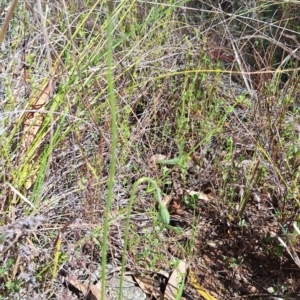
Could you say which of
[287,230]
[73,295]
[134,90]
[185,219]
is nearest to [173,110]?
[134,90]

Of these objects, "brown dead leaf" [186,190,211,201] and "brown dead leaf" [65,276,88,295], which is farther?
"brown dead leaf" [186,190,211,201]

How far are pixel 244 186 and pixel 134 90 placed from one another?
0.50 m

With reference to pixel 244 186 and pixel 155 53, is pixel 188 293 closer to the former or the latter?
pixel 244 186

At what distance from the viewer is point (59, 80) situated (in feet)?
4.88

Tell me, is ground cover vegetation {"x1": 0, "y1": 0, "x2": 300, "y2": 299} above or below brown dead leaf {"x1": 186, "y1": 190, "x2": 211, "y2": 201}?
above

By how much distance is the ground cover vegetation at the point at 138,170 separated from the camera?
1.33m

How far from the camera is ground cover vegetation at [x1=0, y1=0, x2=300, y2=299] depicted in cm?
133

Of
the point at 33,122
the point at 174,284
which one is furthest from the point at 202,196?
the point at 33,122

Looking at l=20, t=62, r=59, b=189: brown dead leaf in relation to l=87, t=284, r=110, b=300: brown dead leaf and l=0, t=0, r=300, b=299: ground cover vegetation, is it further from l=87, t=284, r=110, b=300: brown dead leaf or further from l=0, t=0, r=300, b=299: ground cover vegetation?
l=87, t=284, r=110, b=300: brown dead leaf

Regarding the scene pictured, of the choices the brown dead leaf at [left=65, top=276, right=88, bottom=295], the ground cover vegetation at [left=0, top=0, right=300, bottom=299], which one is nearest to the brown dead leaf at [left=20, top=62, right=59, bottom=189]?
the ground cover vegetation at [left=0, top=0, right=300, bottom=299]

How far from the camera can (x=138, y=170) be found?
1.64m

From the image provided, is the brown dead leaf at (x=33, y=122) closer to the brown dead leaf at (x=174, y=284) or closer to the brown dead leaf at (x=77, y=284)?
the brown dead leaf at (x=77, y=284)

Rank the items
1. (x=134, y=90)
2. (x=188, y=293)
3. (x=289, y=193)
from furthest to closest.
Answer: (x=134, y=90), (x=289, y=193), (x=188, y=293)

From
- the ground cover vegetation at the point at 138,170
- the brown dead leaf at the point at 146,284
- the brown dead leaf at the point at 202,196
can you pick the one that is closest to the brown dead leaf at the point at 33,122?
the ground cover vegetation at the point at 138,170
